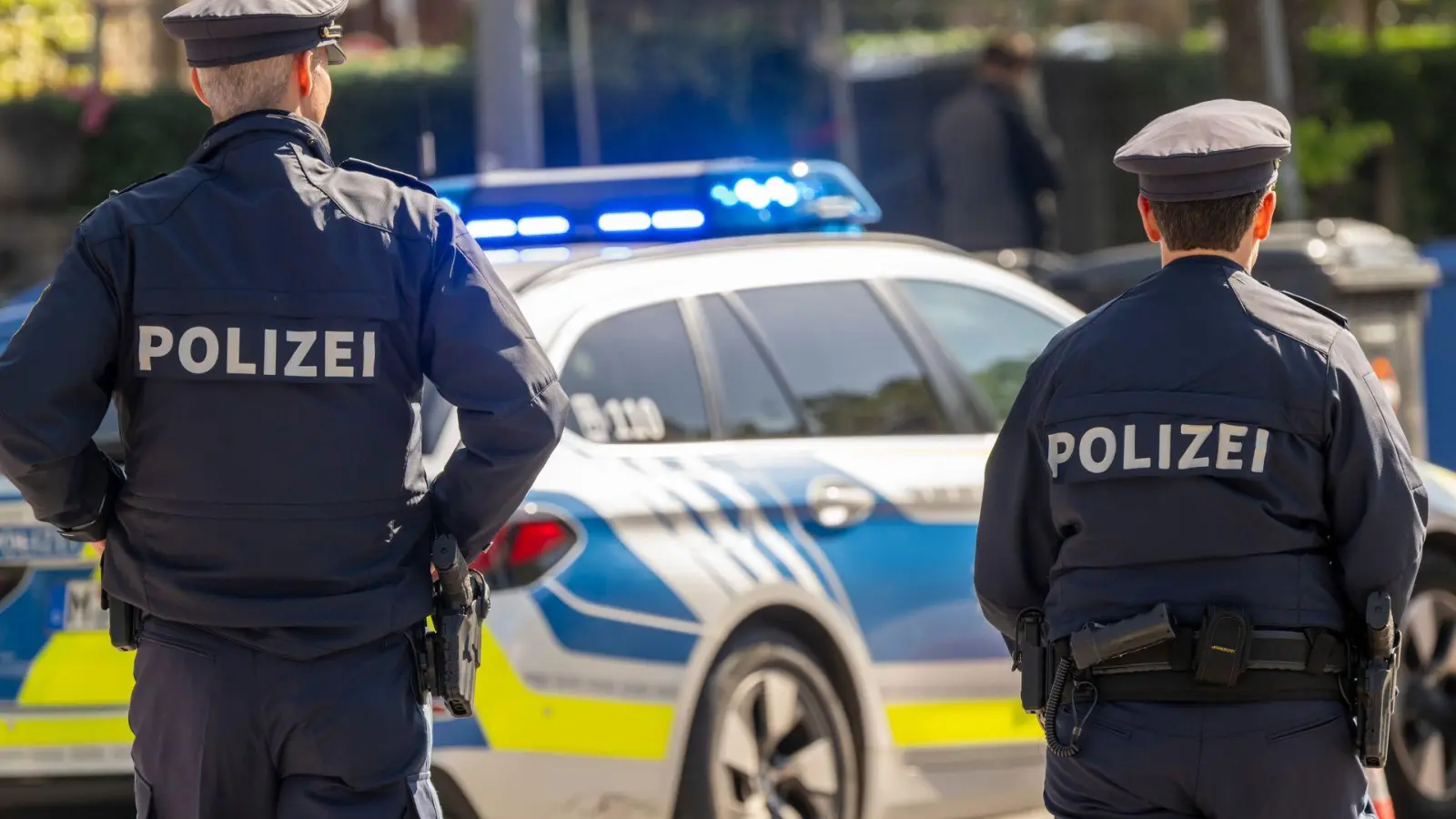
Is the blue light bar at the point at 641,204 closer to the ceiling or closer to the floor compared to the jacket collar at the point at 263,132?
closer to the floor

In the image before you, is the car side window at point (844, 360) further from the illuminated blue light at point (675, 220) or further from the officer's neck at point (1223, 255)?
the officer's neck at point (1223, 255)

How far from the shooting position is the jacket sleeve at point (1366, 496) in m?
3.10

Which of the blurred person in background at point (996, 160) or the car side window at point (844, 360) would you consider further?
the blurred person in background at point (996, 160)

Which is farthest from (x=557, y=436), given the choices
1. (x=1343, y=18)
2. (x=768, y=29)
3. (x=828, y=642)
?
(x=1343, y=18)

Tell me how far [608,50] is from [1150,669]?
12696 millimetres

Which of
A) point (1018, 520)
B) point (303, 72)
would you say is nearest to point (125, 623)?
point (303, 72)

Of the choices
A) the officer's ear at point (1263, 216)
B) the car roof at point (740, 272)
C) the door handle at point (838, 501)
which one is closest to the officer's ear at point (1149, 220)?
the officer's ear at point (1263, 216)

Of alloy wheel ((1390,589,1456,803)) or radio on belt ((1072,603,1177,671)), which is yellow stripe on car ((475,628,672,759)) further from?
alloy wheel ((1390,589,1456,803))

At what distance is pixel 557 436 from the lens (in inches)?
131

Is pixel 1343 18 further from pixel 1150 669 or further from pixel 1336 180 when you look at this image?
pixel 1150 669

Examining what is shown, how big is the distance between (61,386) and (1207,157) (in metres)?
1.66

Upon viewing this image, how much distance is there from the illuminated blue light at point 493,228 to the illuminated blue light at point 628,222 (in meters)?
0.24

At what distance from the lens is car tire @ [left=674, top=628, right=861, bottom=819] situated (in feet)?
14.7

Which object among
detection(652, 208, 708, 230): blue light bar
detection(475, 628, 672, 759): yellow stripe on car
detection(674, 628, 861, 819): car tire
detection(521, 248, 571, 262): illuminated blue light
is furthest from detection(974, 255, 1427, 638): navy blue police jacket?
detection(652, 208, 708, 230): blue light bar
